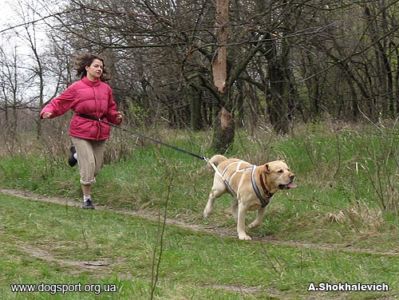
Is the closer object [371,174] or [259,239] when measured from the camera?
[259,239]

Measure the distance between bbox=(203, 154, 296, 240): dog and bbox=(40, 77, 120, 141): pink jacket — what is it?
2.14 meters

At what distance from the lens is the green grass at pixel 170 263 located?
4.56 metres

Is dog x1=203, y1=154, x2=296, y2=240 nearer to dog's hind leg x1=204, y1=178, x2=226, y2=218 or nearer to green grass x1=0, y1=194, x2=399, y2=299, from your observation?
dog's hind leg x1=204, y1=178, x2=226, y2=218

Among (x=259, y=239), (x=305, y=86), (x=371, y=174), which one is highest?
(x=305, y=86)

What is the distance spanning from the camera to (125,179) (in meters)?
10.1

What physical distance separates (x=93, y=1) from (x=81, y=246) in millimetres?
6441

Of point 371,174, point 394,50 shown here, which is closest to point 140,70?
point 394,50

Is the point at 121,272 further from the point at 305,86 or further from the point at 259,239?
the point at 305,86

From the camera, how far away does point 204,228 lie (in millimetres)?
7598

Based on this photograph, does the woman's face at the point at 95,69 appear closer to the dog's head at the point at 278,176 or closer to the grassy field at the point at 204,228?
the grassy field at the point at 204,228

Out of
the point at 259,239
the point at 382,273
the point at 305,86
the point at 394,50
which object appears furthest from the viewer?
the point at 305,86

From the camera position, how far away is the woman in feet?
27.3

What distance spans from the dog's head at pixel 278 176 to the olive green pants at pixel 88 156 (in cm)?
296

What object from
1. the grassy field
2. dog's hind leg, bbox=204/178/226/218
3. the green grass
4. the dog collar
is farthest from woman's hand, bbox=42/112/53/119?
the dog collar
